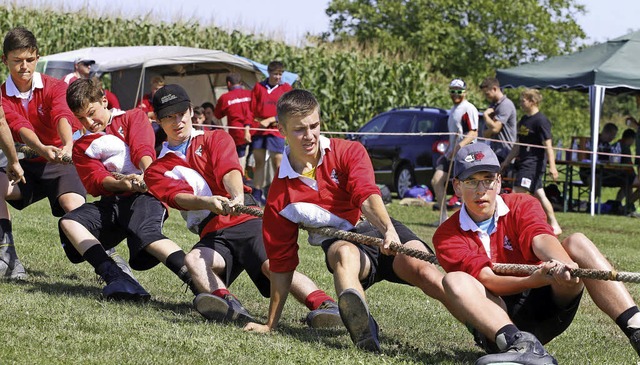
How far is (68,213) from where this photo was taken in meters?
7.55

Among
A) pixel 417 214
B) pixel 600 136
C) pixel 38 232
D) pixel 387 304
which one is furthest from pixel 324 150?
pixel 600 136

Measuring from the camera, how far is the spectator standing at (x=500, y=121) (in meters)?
14.6

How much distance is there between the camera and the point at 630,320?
5191 millimetres

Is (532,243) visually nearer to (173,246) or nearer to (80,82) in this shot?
(173,246)

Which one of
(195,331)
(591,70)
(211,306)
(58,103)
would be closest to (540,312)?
(195,331)

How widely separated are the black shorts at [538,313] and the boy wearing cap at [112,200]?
8.28 ft

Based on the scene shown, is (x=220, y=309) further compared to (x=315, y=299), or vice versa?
(x=315, y=299)

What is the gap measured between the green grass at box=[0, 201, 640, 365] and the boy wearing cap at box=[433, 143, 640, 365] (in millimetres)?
404

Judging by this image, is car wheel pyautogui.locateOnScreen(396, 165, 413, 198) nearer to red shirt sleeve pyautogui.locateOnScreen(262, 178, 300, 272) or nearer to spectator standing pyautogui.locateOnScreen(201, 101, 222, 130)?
spectator standing pyautogui.locateOnScreen(201, 101, 222, 130)

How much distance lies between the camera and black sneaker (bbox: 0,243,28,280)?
798 cm

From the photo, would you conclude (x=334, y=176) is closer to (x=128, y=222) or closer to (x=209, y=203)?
(x=209, y=203)

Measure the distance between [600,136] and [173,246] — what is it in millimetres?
13022

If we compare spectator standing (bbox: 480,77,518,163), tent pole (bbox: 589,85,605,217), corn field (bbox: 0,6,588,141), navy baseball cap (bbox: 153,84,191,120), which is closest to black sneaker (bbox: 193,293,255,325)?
navy baseball cap (bbox: 153,84,191,120)

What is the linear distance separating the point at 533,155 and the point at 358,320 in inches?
343
